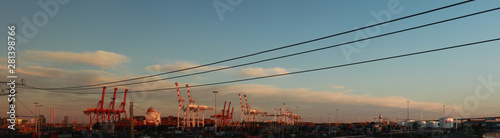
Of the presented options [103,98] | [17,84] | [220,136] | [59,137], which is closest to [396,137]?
[220,136]

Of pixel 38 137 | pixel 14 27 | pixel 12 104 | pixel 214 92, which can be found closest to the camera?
pixel 14 27

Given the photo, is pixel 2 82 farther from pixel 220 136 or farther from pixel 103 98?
pixel 103 98

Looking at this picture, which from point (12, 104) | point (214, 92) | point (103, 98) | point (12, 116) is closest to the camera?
point (12, 116)

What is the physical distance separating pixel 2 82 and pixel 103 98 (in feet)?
506

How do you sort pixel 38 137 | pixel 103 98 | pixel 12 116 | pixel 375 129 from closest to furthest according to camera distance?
pixel 12 116, pixel 38 137, pixel 375 129, pixel 103 98

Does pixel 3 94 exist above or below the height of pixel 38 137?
above

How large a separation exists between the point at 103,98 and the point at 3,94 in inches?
6035

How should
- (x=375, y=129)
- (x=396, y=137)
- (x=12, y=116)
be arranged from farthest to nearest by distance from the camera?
(x=375, y=129)
(x=396, y=137)
(x=12, y=116)

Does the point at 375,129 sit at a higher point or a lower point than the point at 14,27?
lower

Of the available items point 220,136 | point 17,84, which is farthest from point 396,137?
point 17,84

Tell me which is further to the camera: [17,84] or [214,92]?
[214,92]

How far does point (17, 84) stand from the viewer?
49281 mm

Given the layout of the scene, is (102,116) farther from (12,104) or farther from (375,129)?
(12,104)

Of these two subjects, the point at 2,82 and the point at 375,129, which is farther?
the point at 375,129
